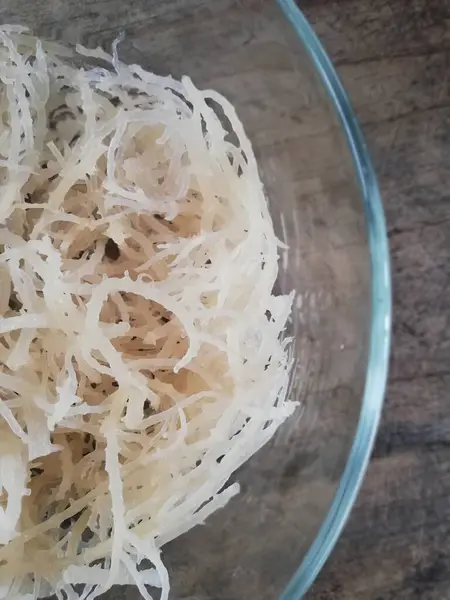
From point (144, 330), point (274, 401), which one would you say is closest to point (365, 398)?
point (274, 401)

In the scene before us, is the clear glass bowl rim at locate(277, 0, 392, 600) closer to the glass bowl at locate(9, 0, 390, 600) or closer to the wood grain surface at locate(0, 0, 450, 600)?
the glass bowl at locate(9, 0, 390, 600)

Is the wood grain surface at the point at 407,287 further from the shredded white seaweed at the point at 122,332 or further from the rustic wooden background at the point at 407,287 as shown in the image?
the shredded white seaweed at the point at 122,332

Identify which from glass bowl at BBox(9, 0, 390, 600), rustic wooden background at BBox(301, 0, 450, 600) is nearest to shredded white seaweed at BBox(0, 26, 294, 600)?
glass bowl at BBox(9, 0, 390, 600)

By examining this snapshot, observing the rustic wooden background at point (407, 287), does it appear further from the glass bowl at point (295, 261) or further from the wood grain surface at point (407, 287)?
the glass bowl at point (295, 261)

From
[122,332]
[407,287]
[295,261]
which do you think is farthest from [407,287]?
[122,332]

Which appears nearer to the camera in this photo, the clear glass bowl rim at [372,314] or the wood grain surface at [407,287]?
the clear glass bowl rim at [372,314]

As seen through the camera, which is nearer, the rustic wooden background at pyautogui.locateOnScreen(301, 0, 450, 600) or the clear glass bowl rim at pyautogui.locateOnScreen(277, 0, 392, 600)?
the clear glass bowl rim at pyautogui.locateOnScreen(277, 0, 392, 600)

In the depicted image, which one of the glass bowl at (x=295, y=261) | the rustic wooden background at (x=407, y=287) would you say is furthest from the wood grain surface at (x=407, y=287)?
the glass bowl at (x=295, y=261)
